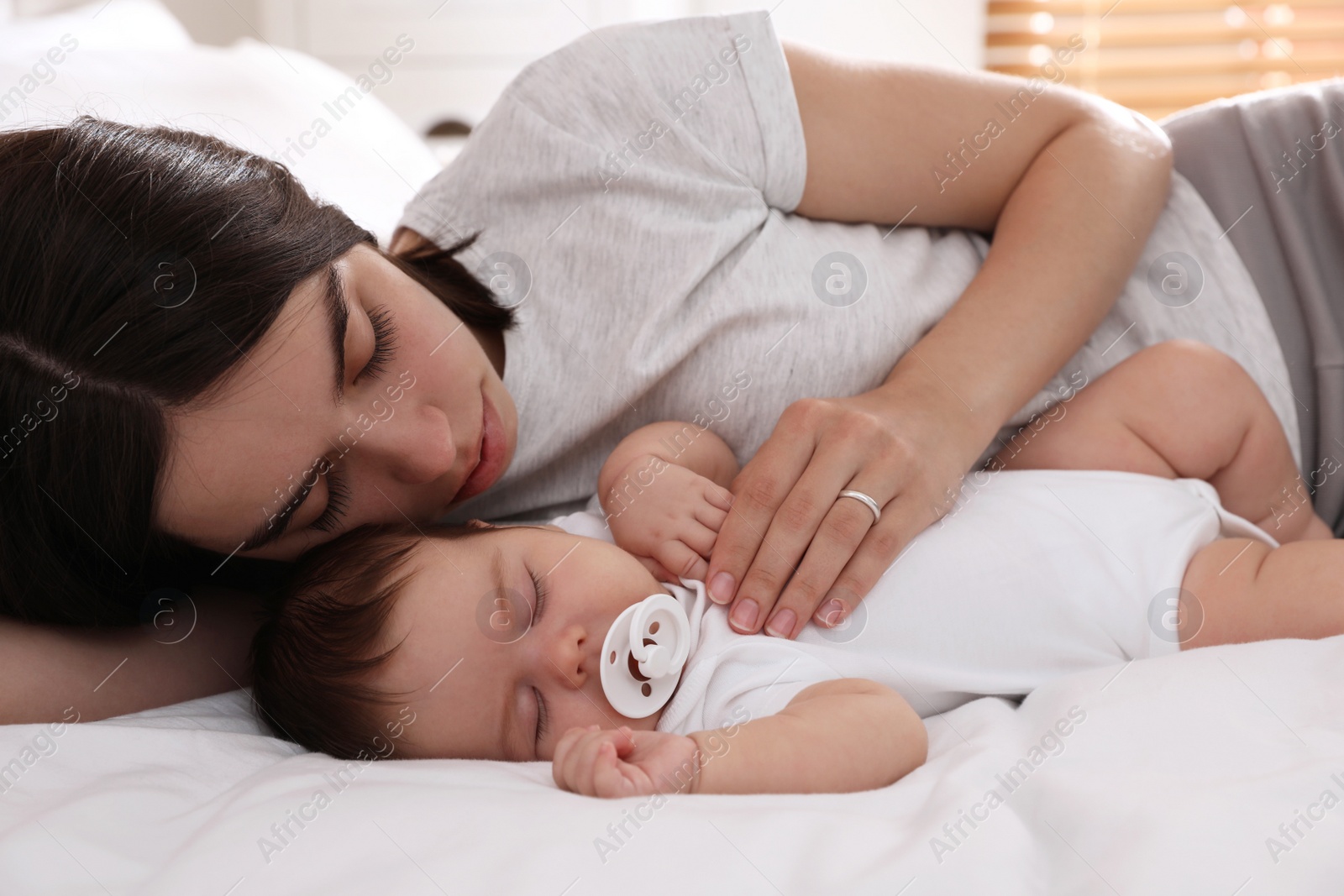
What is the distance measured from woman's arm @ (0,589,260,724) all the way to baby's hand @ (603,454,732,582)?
0.40 meters

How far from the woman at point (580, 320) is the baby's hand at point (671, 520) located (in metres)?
0.03

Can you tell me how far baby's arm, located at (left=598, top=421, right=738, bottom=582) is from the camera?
0.89m

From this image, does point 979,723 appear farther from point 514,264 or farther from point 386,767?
point 514,264

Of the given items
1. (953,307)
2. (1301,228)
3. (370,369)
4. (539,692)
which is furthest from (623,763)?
(1301,228)

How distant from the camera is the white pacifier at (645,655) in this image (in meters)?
0.78

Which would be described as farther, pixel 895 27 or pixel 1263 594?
pixel 895 27

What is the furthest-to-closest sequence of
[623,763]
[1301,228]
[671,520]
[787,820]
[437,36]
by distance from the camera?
[437,36] < [1301,228] < [671,520] < [623,763] < [787,820]

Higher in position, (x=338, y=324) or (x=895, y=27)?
(x=895, y=27)

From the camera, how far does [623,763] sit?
2.10 ft

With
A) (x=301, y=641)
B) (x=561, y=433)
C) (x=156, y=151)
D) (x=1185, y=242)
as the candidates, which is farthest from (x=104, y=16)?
(x=1185, y=242)

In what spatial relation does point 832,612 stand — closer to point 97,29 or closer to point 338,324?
point 338,324

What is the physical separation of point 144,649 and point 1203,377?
1111 millimetres

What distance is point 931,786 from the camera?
24.3 inches

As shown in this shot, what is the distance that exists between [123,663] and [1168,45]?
3117 mm
